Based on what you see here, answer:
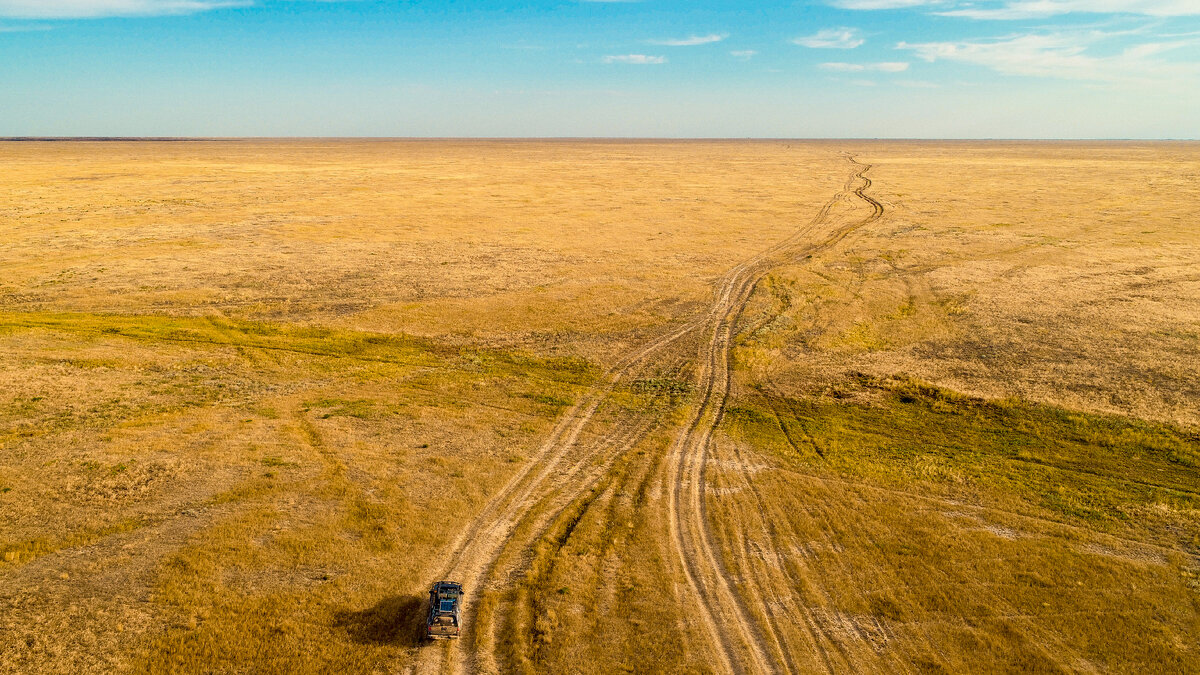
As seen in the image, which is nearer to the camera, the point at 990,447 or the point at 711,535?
the point at 711,535

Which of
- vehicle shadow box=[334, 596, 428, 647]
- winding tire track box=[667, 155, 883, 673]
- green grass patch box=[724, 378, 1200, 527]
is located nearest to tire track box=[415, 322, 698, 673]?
vehicle shadow box=[334, 596, 428, 647]

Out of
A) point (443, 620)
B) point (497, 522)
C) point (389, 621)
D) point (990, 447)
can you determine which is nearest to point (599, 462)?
point (497, 522)

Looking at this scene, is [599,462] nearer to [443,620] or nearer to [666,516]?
[666,516]

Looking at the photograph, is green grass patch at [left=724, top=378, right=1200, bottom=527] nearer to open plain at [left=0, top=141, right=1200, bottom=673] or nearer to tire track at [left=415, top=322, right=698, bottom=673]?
open plain at [left=0, top=141, right=1200, bottom=673]

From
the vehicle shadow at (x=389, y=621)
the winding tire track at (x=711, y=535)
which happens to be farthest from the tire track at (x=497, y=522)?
the winding tire track at (x=711, y=535)

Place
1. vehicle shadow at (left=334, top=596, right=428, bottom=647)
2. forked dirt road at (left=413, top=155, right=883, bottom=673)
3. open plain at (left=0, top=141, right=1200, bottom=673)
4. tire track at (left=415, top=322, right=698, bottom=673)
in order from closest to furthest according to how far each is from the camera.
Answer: tire track at (left=415, top=322, right=698, bottom=673) < forked dirt road at (left=413, top=155, right=883, bottom=673) < vehicle shadow at (left=334, top=596, right=428, bottom=647) < open plain at (left=0, top=141, right=1200, bottom=673)
